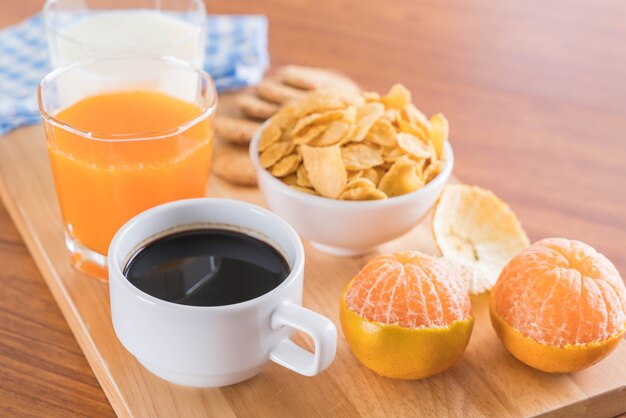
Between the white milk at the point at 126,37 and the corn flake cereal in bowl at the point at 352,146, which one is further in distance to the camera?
the white milk at the point at 126,37

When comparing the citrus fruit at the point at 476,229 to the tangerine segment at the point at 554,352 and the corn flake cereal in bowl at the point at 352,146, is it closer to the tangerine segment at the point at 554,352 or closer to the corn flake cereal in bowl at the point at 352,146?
the corn flake cereal in bowl at the point at 352,146

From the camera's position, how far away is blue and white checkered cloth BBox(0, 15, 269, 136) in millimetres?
1335

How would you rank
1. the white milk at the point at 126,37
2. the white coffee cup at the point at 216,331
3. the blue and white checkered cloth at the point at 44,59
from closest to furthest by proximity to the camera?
the white coffee cup at the point at 216,331, the white milk at the point at 126,37, the blue and white checkered cloth at the point at 44,59

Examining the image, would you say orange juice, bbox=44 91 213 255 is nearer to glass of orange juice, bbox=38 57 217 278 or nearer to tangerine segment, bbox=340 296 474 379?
glass of orange juice, bbox=38 57 217 278

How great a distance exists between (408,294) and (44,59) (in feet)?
3.11

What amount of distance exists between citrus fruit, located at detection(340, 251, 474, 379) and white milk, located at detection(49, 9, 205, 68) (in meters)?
0.54

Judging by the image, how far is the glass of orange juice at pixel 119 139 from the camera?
96 cm

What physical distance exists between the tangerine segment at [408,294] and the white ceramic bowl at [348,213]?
129 mm

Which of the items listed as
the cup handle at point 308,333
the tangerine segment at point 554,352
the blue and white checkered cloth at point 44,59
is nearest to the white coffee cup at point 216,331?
the cup handle at point 308,333

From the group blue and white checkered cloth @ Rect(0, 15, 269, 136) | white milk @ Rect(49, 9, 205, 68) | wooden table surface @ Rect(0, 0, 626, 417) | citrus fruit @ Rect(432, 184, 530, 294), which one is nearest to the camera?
wooden table surface @ Rect(0, 0, 626, 417)

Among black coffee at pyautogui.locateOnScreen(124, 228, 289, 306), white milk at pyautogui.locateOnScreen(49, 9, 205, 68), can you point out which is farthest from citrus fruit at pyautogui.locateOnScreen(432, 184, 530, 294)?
white milk at pyautogui.locateOnScreen(49, 9, 205, 68)

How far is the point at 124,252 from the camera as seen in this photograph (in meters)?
0.87

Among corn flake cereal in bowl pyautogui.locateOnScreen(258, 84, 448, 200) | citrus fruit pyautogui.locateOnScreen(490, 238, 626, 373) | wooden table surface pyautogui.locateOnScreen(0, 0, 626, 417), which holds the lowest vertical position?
wooden table surface pyautogui.locateOnScreen(0, 0, 626, 417)

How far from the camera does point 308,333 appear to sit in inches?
31.2
